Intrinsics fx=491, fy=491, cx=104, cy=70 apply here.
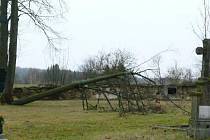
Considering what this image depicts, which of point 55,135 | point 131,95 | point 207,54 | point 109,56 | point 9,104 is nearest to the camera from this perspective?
point 207,54

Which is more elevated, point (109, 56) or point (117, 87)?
point (109, 56)

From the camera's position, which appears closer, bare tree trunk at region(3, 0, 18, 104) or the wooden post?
the wooden post

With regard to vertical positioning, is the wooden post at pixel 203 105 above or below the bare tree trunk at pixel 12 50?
below

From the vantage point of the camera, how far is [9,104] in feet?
83.5

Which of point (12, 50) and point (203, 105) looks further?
point (12, 50)

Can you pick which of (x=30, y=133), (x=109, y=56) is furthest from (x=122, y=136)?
(x=109, y=56)

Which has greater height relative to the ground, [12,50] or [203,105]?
[12,50]

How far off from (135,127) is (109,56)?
41.0 metres

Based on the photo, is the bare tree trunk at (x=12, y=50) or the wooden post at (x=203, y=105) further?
the bare tree trunk at (x=12, y=50)

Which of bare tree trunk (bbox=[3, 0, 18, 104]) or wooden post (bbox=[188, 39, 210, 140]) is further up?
bare tree trunk (bbox=[3, 0, 18, 104])

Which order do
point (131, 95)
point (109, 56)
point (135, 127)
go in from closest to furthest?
point (135, 127), point (131, 95), point (109, 56)

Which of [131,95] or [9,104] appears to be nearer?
[131,95]

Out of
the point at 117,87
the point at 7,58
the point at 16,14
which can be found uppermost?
the point at 16,14

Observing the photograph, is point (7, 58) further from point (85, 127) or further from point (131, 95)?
point (85, 127)
